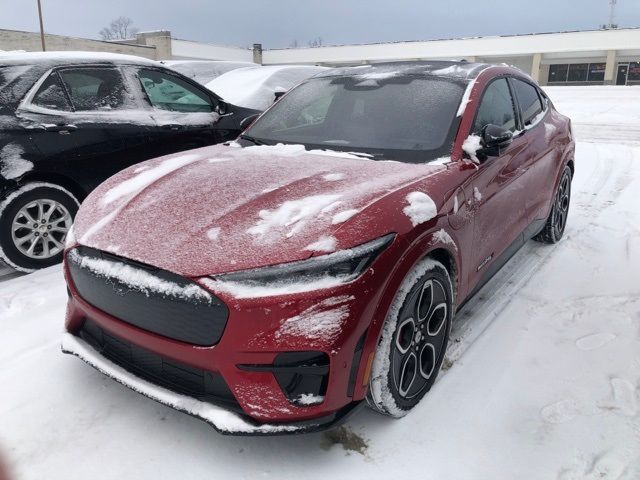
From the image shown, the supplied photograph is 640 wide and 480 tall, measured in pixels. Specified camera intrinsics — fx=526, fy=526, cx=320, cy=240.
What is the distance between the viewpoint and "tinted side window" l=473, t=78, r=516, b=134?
Answer: 317 cm

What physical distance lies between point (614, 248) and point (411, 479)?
3562 mm

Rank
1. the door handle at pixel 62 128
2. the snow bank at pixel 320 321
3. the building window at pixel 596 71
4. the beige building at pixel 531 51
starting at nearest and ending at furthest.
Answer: the snow bank at pixel 320 321 → the door handle at pixel 62 128 → the beige building at pixel 531 51 → the building window at pixel 596 71

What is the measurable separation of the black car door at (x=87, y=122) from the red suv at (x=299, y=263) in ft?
4.88

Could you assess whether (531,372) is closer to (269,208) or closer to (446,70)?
(269,208)

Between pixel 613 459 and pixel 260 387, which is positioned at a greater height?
pixel 260 387

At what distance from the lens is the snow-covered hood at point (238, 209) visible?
205 centimetres

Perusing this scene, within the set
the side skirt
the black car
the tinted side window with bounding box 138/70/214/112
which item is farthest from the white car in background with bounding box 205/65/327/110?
the side skirt

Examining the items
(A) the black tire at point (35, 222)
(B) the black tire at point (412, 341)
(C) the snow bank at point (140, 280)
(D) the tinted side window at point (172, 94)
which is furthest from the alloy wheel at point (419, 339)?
(D) the tinted side window at point (172, 94)

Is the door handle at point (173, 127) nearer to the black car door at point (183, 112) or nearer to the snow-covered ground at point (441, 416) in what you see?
the black car door at point (183, 112)

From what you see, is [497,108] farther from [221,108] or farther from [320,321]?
[221,108]

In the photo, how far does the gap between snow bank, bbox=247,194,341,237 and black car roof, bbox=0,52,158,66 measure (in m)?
3.11

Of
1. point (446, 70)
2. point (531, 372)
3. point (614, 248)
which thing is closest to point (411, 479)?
point (531, 372)

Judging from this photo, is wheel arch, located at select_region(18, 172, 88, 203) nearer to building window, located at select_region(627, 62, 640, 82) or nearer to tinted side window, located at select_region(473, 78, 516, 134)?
tinted side window, located at select_region(473, 78, 516, 134)

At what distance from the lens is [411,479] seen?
2.11m
